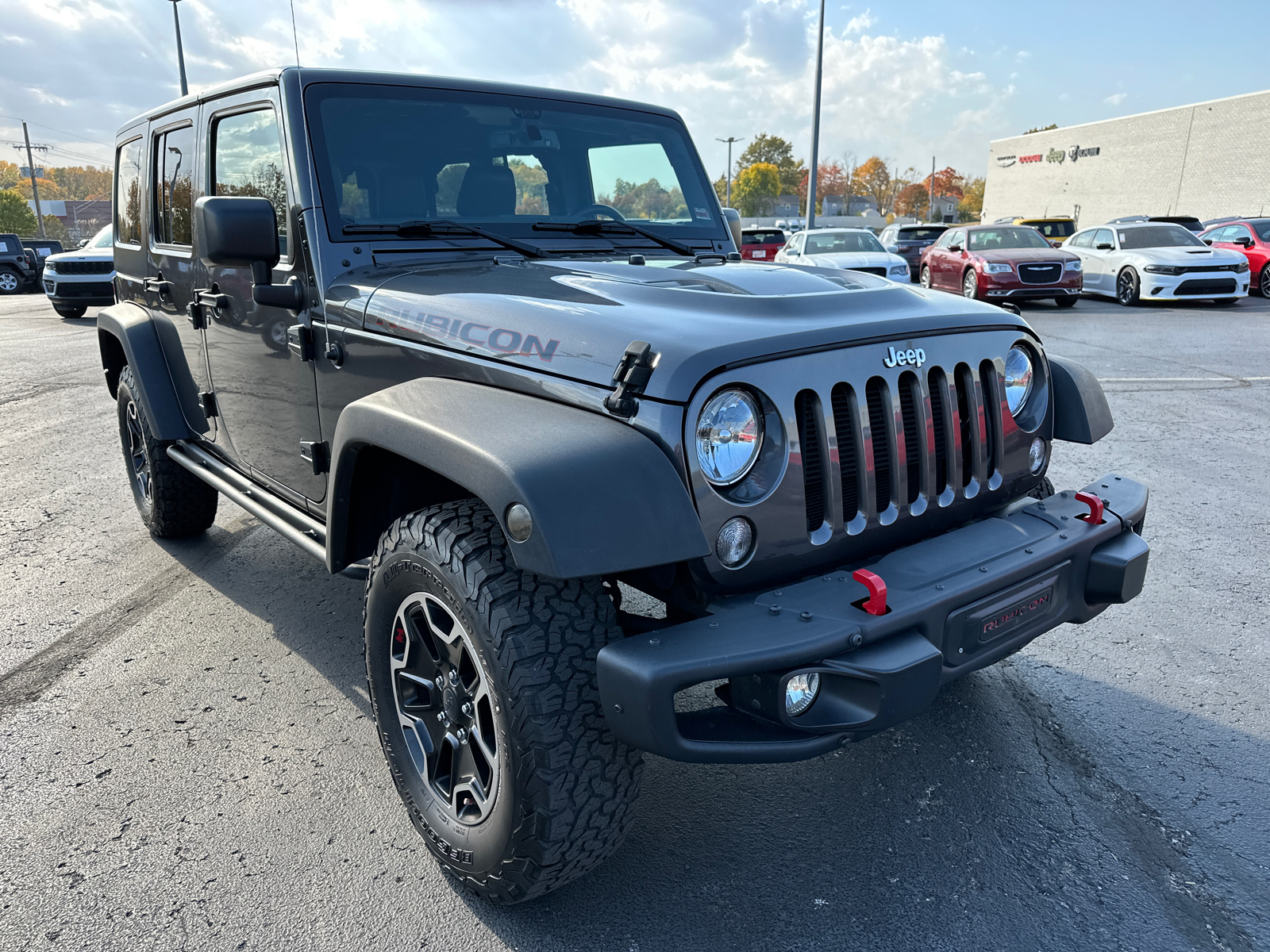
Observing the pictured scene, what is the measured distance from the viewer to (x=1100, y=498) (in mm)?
2549

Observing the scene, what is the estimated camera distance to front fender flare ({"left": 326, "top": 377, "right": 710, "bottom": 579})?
5.79 ft

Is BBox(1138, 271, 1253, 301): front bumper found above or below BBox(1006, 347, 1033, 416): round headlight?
below

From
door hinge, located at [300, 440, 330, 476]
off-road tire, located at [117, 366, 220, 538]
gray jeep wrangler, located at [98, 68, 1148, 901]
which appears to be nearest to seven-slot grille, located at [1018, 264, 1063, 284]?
gray jeep wrangler, located at [98, 68, 1148, 901]

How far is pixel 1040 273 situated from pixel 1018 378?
14493 mm

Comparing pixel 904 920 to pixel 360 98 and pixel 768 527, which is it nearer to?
pixel 768 527

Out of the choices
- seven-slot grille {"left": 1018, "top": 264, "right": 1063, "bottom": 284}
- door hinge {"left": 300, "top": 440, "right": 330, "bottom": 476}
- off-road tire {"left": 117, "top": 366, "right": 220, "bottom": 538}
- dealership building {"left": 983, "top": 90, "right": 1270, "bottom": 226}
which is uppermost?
dealership building {"left": 983, "top": 90, "right": 1270, "bottom": 226}

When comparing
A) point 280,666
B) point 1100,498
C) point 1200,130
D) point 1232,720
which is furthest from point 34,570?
point 1200,130

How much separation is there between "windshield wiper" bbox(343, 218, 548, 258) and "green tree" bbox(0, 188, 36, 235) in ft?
266

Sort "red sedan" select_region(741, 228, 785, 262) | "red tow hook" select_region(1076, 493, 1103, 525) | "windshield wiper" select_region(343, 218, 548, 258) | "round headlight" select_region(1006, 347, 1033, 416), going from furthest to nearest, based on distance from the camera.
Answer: "red sedan" select_region(741, 228, 785, 262) < "windshield wiper" select_region(343, 218, 548, 258) < "round headlight" select_region(1006, 347, 1033, 416) < "red tow hook" select_region(1076, 493, 1103, 525)

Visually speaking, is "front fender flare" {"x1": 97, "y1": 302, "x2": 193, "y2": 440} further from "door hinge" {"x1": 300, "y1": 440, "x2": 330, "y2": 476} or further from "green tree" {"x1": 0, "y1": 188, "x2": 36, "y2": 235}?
"green tree" {"x1": 0, "y1": 188, "x2": 36, "y2": 235}

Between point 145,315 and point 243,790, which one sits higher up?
point 145,315

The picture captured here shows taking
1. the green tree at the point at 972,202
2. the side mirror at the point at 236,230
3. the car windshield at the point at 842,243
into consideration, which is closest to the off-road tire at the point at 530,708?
the side mirror at the point at 236,230

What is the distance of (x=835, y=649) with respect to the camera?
1851mm

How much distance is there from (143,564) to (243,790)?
2.25 meters
